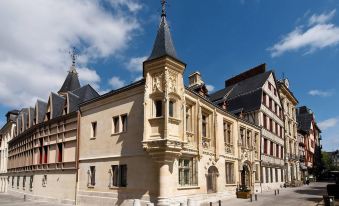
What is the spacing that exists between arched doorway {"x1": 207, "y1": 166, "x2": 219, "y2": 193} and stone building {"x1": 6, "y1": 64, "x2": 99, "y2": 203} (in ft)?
31.9

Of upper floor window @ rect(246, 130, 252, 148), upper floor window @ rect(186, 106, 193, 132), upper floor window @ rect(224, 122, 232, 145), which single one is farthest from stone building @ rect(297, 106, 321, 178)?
upper floor window @ rect(186, 106, 193, 132)

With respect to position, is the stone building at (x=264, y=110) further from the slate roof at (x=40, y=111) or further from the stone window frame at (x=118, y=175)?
the slate roof at (x=40, y=111)

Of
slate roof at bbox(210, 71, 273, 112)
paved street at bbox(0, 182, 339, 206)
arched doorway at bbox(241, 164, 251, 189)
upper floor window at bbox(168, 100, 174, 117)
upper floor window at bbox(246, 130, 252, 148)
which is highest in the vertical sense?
slate roof at bbox(210, 71, 273, 112)

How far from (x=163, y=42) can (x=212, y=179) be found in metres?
10.3

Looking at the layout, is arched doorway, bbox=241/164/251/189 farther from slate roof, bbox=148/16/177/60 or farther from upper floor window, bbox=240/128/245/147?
slate roof, bbox=148/16/177/60

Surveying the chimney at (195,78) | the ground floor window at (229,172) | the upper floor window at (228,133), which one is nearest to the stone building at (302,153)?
the ground floor window at (229,172)

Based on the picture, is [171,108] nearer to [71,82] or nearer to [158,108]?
[158,108]

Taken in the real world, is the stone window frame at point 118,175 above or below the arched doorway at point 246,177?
above

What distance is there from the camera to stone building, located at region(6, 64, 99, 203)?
23438 mm

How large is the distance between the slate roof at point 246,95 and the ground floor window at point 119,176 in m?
17.9

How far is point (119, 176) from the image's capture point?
62.1 ft

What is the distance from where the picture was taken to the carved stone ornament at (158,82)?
17.5 m

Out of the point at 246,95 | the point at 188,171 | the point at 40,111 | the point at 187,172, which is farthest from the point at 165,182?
the point at 246,95

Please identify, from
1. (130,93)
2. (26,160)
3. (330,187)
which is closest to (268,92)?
(330,187)
